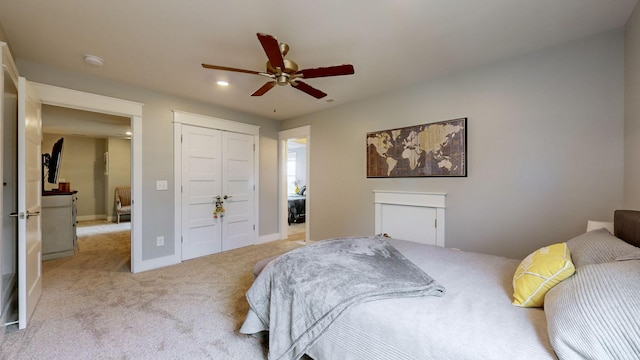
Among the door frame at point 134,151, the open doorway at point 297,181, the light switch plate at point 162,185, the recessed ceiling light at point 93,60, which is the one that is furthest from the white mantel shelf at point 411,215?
the open doorway at point 297,181

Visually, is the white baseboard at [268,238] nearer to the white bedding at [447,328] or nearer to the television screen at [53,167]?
the television screen at [53,167]

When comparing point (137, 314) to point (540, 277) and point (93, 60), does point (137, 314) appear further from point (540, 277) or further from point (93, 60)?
point (540, 277)

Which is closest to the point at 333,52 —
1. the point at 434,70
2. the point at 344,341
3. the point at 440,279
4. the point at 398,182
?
the point at 434,70

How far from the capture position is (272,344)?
1.46 metres

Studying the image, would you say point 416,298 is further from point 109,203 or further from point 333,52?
point 109,203

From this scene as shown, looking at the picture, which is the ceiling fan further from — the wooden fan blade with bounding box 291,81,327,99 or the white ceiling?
the white ceiling

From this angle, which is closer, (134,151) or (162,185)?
(134,151)

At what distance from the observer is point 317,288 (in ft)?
4.61

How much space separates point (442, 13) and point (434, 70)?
40.6 inches

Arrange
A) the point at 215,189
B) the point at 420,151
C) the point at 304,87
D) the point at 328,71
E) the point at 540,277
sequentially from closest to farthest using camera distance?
1. the point at 540,277
2. the point at 328,71
3. the point at 304,87
4. the point at 420,151
5. the point at 215,189

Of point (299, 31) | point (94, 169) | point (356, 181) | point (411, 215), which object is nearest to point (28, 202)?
point (299, 31)

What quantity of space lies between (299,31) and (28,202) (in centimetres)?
263

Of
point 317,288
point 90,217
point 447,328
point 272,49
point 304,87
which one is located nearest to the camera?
point 447,328

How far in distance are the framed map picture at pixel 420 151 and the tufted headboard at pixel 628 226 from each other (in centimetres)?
131
